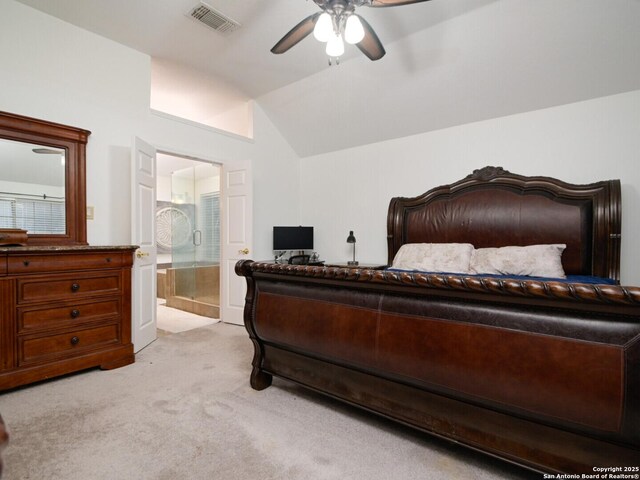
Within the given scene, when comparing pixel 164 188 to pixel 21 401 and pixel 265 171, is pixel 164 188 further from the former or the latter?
pixel 21 401

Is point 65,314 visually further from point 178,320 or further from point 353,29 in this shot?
point 353,29

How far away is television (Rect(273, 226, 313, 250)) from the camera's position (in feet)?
15.4

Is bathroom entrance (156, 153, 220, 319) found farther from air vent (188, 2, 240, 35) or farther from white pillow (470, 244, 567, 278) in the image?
white pillow (470, 244, 567, 278)

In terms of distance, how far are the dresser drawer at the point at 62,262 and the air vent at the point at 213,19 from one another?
2287 mm

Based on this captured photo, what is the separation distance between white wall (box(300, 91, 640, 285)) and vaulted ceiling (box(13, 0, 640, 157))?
166 mm

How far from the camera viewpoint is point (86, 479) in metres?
1.42

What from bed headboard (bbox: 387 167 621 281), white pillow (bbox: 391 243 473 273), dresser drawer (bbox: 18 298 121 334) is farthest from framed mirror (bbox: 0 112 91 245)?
bed headboard (bbox: 387 167 621 281)

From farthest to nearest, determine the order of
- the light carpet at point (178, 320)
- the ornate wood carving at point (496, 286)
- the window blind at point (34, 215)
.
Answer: the light carpet at point (178, 320), the window blind at point (34, 215), the ornate wood carving at point (496, 286)

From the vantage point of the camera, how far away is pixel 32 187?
2.79 m

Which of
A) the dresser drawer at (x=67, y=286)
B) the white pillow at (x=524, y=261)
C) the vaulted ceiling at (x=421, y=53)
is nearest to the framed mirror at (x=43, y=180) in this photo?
the dresser drawer at (x=67, y=286)

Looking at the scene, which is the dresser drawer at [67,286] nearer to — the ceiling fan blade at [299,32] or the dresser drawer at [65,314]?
the dresser drawer at [65,314]

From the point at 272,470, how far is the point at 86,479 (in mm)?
833

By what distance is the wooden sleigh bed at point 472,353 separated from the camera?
1123 millimetres

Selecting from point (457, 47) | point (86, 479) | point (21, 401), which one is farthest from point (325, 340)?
point (457, 47)
